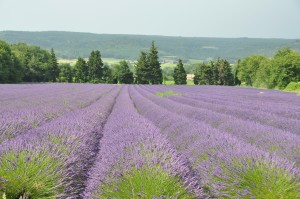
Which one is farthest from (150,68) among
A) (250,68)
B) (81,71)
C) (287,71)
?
(287,71)

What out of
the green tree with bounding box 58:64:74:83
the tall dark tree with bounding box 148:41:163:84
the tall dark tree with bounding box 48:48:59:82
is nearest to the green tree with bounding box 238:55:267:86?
the tall dark tree with bounding box 148:41:163:84

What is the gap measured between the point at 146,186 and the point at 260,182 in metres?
1.05

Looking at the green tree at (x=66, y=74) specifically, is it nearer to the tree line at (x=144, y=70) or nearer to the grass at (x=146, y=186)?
the tree line at (x=144, y=70)

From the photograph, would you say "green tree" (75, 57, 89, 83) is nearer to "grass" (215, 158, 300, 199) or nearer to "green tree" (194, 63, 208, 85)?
"green tree" (194, 63, 208, 85)

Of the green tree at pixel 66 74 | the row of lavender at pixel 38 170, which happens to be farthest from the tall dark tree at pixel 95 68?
the row of lavender at pixel 38 170

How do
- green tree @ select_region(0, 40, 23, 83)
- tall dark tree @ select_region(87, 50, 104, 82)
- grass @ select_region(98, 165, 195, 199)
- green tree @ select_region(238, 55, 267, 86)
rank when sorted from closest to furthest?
grass @ select_region(98, 165, 195, 199) < green tree @ select_region(0, 40, 23, 83) < tall dark tree @ select_region(87, 50, 104, 82) < green tree @ select_region(238, 55, 267, 86)

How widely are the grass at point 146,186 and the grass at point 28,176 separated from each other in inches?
18.4

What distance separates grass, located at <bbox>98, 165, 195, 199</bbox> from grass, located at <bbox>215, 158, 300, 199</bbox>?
55 cm

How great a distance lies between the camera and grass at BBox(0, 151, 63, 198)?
2.86 meters

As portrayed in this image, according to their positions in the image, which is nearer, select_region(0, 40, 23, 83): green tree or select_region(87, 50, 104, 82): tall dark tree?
select_region(0, 40, 23, 83): green tree

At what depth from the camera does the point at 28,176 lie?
2.95 meters

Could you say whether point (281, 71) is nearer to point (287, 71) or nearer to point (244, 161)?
point (287, 71)

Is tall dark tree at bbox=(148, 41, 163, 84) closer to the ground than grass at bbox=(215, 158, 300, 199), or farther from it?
farther from it


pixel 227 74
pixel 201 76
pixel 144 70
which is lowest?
pixel 201 76
